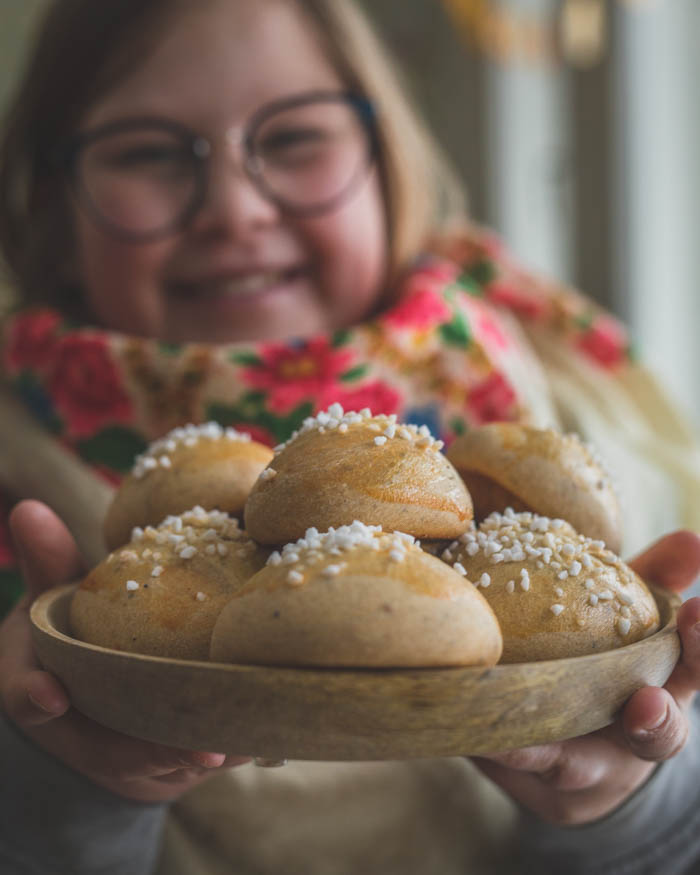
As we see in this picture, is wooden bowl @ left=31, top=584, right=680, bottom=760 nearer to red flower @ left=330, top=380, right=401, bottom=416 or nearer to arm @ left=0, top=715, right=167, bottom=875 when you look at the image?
arm @ left=0, top=715, right=167, bottom=875

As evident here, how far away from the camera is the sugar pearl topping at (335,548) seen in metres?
0.32

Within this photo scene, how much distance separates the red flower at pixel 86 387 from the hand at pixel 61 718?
32 centimetres

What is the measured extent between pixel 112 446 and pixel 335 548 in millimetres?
559

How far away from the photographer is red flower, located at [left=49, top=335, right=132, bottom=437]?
817mm

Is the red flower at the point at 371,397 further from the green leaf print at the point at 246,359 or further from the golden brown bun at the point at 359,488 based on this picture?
the golden brown bun at the point at 359,488

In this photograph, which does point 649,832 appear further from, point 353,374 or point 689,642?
point 353,374

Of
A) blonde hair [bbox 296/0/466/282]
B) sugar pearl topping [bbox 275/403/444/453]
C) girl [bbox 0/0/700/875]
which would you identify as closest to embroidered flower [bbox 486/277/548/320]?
girl [bbox 0/0/700/875]

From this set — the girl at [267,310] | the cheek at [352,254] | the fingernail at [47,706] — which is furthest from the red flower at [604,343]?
the fingernail at [47,706]

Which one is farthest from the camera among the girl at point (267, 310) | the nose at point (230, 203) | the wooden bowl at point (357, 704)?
the nose at point (230, 203)

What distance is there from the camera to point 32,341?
0.86 m

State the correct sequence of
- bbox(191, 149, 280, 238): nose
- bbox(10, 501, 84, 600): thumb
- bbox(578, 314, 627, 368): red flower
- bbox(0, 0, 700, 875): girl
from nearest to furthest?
bbox(10, 501, 84, 600): thumb < bbox(0, 0, 700, 875): girl < bbox(191, 149, 280, 238): nose < bbox(578, 314, 627, 368): red flower

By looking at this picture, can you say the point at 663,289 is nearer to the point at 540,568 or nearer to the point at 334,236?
the point at 334,236

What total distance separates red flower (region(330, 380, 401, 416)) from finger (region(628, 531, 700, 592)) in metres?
0.33

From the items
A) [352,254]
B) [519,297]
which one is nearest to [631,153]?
[519,297]
